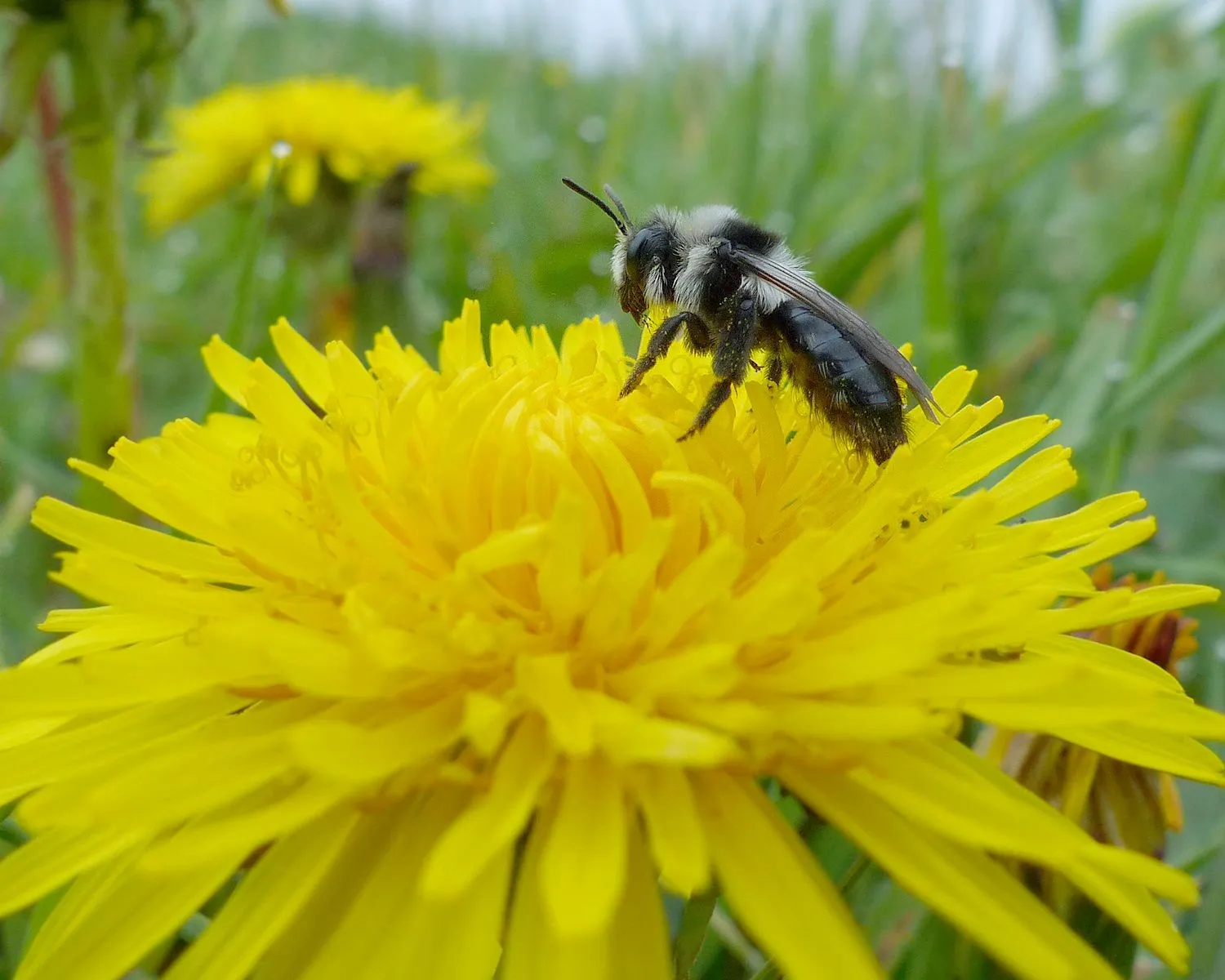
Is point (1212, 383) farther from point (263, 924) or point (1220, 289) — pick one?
point (263, 924)

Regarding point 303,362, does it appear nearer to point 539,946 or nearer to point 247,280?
point 247,280

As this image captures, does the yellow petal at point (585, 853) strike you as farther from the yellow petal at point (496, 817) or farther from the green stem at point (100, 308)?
the green stem at point (100, 308)

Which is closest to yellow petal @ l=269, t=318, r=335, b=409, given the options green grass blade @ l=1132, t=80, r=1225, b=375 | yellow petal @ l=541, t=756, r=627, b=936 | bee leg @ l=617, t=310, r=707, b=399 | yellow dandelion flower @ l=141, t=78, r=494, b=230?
bee leg @ l=617, t=310, r=707, b=399

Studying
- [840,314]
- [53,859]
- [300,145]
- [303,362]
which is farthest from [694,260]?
[300,145]

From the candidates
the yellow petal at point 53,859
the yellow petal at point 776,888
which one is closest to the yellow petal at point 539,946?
the yellow petal at point 776,888

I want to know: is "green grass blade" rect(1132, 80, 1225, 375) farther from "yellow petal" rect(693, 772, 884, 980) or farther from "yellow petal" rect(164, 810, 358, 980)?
"yellow petal" rect(164, 810, 358, 980)

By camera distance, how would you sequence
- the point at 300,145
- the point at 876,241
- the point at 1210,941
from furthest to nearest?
the point at 300,145 → the point at 876,241 → the point at 1210,941
